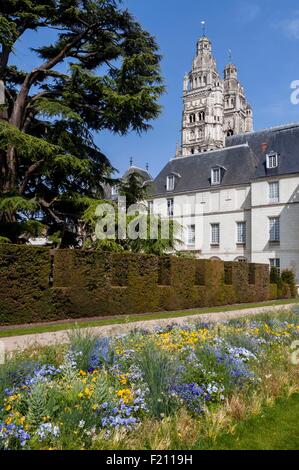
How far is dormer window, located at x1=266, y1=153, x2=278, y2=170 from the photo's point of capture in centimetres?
3173

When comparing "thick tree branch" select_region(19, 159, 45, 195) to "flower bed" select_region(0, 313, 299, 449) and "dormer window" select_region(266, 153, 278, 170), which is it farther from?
"dormer window" select_region(266, 153, 278, 170)

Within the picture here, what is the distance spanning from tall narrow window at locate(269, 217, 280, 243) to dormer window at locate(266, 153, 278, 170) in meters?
4.15

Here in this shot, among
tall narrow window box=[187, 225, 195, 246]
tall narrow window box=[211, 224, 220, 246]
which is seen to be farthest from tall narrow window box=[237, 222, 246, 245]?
tall narrow window box=[187, 225, 195, 246]

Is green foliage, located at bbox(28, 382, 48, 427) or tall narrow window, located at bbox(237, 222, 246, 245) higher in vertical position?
tall narrow window, located at bbox(237, 222, 246, 245)

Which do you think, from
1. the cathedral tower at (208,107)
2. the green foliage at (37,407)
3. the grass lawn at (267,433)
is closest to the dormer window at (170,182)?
the cathedral tower at (208,107)

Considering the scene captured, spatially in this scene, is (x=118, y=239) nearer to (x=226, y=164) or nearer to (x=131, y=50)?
Answer: (x=131, y=50)

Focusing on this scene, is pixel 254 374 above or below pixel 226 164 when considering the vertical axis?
below

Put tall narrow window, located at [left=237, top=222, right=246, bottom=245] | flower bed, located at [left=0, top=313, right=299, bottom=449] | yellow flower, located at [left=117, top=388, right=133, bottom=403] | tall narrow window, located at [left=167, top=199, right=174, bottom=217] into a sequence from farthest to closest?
tall narrow window, located at [left=167, top=199, right=174, bottom=217] → tall narrow window, located at [left=237, top=222, right=246, bottom=245] → yellow flower, located at [left=117, top=388, right=133, bottom=403] → flower bed, located at [left=0, top=313, right=299, bottom=449]

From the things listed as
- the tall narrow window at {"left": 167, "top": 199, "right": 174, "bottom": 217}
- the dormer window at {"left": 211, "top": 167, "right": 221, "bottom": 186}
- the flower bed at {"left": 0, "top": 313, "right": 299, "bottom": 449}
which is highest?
the dormer window at {"left": 211, "top": 167, "right": 221, "bottom": 186}

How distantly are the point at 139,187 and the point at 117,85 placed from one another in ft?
13.6

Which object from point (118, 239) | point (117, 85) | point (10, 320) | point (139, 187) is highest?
point (117, 85)

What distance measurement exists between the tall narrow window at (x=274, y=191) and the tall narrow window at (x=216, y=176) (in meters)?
4.87

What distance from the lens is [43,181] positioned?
1655cm
